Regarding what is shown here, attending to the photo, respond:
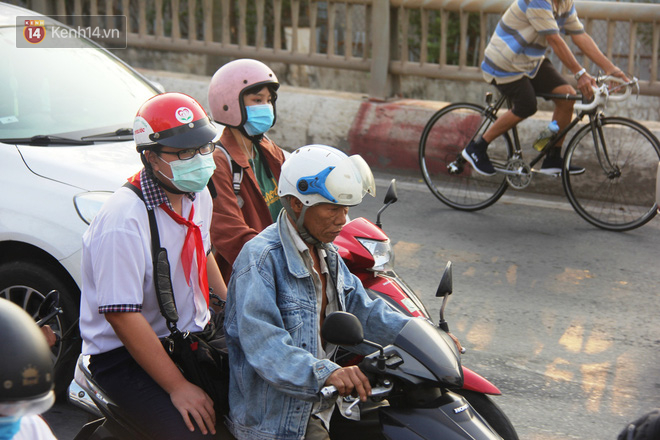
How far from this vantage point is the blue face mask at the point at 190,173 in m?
A: 2.96

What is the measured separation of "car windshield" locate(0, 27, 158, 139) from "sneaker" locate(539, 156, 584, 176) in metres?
3.63

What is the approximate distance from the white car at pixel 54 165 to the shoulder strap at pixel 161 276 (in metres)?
0.88

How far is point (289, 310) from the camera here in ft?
8.78

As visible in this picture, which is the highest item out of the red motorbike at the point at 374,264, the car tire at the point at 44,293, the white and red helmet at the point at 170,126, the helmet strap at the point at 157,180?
the white and red helmet at the point at 170,126

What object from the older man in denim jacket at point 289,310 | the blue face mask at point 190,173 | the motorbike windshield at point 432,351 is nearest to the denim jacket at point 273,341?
the older man in denim jacket at point 289,310

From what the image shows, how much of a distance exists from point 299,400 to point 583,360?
2.69 meters

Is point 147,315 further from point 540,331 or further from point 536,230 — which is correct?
point 536,230

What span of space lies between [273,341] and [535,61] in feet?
17.3

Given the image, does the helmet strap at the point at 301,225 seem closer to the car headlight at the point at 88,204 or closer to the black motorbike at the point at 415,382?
the black motorbike at the point at 415,382

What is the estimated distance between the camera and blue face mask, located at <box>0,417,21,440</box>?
1817 mm

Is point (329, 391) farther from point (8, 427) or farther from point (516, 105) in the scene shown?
point (516, 105)

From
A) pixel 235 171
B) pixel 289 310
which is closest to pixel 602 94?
pixel 235 171

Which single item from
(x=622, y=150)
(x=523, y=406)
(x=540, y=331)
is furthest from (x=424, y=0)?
(x=523, y=406)

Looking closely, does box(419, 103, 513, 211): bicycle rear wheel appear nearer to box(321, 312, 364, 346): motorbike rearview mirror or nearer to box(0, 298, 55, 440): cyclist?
box(321, 312, 364, 346): motorbike rearview mirror
